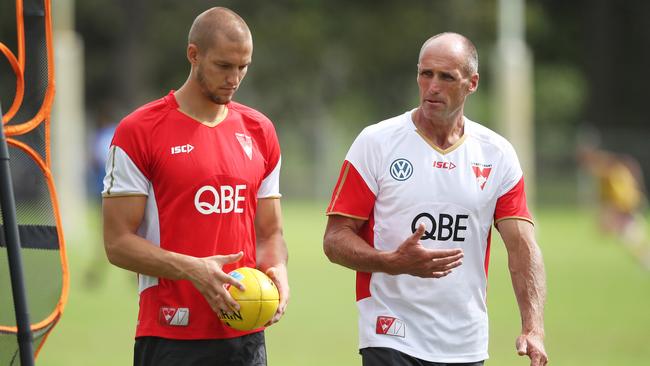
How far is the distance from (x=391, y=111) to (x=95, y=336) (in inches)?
1987

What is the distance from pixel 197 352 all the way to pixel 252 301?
433mm

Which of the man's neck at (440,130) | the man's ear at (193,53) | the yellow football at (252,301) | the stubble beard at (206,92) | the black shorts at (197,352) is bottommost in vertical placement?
the black shorts at (197,352)

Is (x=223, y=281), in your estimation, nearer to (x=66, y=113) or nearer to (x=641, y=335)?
(x=641, y=335)

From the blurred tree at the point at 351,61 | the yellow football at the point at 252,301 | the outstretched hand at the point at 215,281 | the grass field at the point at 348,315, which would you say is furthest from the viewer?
the blurred tree at the point at 351,61

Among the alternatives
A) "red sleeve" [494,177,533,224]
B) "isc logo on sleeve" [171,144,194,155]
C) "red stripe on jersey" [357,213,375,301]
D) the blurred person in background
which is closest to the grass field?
the blurred person in background

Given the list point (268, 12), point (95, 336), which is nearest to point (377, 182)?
point (95, 336)

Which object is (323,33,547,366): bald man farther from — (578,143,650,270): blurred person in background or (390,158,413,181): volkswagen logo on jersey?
(578,143,650,270): blurred person in background

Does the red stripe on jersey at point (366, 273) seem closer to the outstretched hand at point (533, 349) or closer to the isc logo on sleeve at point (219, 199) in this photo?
the isc logo on sleeve at point (219, 199)

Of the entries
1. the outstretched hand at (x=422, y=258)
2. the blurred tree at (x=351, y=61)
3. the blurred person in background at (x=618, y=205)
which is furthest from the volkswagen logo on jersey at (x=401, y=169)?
the blurred tree at (x=351, y=61)

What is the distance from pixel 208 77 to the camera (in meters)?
6.09

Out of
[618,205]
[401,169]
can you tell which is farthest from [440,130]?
[618,205]

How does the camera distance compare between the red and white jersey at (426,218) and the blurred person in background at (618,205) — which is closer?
the red and white jersey at (426,218)

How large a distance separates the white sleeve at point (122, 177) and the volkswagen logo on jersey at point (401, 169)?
1.29 meters

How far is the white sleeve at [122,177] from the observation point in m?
6.01
